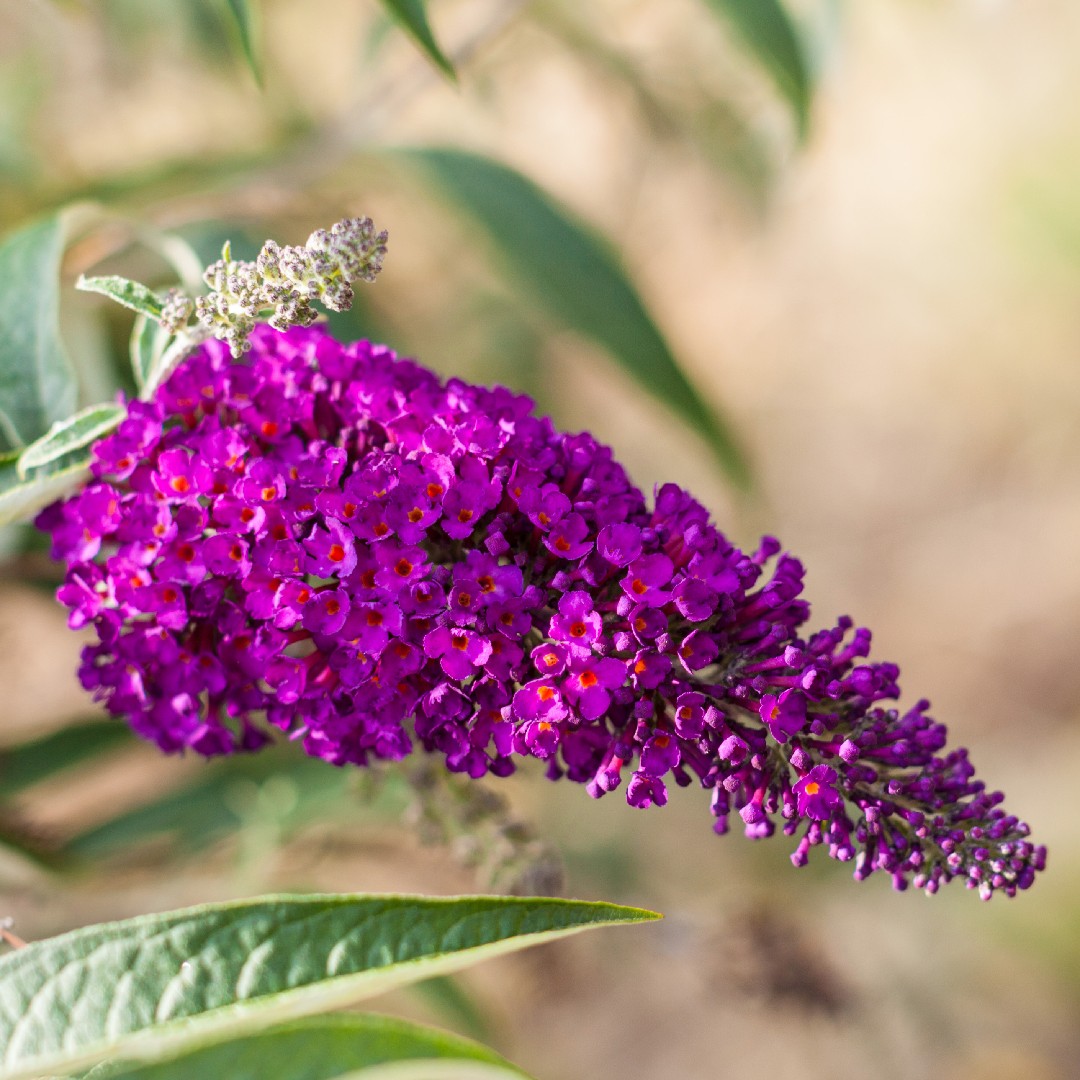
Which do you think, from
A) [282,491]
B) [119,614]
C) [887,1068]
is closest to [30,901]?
[119,614]

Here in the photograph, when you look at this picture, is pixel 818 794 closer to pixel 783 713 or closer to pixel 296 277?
pixel 783 713

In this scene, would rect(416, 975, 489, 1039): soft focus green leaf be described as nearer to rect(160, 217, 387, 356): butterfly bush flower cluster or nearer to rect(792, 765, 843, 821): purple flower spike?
rect(792, 765, 843, 821): purple flower spike

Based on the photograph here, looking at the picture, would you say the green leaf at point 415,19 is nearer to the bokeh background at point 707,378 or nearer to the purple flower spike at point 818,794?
the bokeh background at point 707,378

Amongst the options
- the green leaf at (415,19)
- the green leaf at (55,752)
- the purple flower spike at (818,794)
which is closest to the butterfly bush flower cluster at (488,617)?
the purple flower spike at (818,794)

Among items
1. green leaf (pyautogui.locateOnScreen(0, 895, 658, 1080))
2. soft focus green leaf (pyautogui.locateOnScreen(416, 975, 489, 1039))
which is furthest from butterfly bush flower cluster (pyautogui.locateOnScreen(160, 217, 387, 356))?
soft focus green leaf (pyautogui.locateOnScreen(416, 975, 489, 1039))

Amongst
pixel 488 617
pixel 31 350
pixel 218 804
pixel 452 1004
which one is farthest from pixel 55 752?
pixel 488 617

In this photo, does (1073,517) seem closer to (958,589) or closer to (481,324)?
(958,589)

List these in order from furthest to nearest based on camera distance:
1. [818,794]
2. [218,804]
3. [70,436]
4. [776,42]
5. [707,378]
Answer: [707,378] < [218,804] < [776,42] < [70,436] < [818,794]
